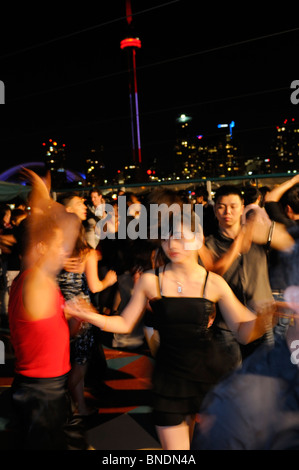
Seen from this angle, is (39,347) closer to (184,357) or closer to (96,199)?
(184,357)

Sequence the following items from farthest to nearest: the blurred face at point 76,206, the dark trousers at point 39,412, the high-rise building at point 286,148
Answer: the high-rise building at point 286,148 → the blurred face at point 76,206 → the dark trousers at point 39,412

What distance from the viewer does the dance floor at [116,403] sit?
3.75 meters

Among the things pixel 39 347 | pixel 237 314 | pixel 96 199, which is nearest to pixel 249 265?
pixel 237 314

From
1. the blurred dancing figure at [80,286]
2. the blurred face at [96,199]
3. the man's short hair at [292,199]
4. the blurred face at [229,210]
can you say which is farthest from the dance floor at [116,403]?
the blurred face at [96,199]

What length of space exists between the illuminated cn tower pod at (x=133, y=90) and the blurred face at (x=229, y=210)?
3214cm

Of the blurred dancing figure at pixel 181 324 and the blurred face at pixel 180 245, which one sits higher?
the blurred face at pixel 180 245

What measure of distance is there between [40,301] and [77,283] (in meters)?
1.44

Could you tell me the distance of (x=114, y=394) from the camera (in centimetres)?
476

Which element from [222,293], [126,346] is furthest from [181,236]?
[126,346]

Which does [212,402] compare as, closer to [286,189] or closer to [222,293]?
[222,293]

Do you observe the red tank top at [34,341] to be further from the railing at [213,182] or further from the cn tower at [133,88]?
the cn tower at [133,88]

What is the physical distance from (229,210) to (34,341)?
2068mm

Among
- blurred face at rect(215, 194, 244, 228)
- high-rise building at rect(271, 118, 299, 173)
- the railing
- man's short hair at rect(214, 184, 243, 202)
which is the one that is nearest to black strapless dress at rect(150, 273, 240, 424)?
blurred face at rect(215, 194, 244, 228)

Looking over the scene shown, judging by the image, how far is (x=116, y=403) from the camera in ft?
14.9
